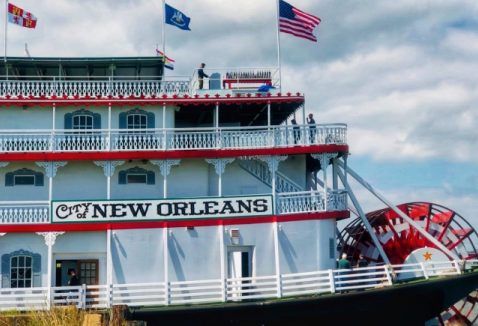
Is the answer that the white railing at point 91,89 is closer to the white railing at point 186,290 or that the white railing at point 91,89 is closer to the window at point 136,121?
the window at point 136,121

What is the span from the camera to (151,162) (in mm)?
20391

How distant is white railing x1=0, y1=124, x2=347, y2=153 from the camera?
65.4 feet

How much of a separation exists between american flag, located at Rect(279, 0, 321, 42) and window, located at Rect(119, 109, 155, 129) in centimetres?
474

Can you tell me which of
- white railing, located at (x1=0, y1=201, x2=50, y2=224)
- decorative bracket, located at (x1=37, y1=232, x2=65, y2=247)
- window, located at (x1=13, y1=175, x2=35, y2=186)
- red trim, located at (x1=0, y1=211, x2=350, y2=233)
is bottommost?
decorative bracket, located at (x1=37, y1=232, x2=65, y2=247)

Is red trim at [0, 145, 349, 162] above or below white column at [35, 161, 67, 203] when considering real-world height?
above

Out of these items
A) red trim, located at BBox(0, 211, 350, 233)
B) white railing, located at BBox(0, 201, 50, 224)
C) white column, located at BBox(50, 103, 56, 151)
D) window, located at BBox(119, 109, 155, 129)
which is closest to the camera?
red trim, located at BBox(0, 211, 350, 233)

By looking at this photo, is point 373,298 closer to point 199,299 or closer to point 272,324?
point 272,324

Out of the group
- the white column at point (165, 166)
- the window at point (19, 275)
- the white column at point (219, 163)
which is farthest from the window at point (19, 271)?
the white column at point (219, 163)

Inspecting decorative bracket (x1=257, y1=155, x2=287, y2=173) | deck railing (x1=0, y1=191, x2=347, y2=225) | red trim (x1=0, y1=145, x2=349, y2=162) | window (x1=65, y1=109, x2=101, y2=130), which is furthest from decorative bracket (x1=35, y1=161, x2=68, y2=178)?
decorative bracket (x1=257, y1=155, x2=287, y2=173)

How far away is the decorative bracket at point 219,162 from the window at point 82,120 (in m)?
3.73

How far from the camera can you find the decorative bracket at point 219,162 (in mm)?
19922

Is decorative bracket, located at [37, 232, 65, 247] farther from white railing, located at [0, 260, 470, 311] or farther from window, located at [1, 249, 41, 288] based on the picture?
white railing, located at [0, 260, 470, 311]

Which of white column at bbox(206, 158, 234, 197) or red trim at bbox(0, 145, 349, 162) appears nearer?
red trim at bbox(0, 145, 349, 162)

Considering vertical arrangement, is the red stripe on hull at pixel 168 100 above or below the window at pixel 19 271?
above
